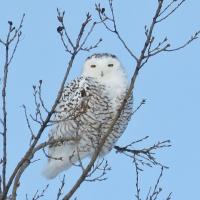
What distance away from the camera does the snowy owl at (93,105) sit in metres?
8.61

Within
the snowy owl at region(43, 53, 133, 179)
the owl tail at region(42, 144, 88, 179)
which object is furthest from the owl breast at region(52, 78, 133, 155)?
the owl tail at region(42, 144, 88, 179)

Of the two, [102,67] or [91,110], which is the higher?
[102,67]

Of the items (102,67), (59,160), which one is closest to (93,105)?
(102,67)

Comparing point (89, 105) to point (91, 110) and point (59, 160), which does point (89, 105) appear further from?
point (59, 160)

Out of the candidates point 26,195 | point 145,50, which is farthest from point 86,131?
point 145,50

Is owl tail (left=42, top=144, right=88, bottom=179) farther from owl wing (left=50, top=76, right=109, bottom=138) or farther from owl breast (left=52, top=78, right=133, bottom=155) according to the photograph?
owl wing (left=50, top=76, right=109, bottom=138)

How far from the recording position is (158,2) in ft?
16.4

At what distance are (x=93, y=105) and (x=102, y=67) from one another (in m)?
0.66

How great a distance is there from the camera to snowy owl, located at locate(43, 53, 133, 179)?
8609 mm

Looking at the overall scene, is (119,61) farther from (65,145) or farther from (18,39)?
(18,39)

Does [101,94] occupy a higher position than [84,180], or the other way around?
[101,94]

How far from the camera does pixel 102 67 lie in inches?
357

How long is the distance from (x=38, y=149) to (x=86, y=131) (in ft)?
11.8

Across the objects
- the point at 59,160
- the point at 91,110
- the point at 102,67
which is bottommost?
the point at 59,160
